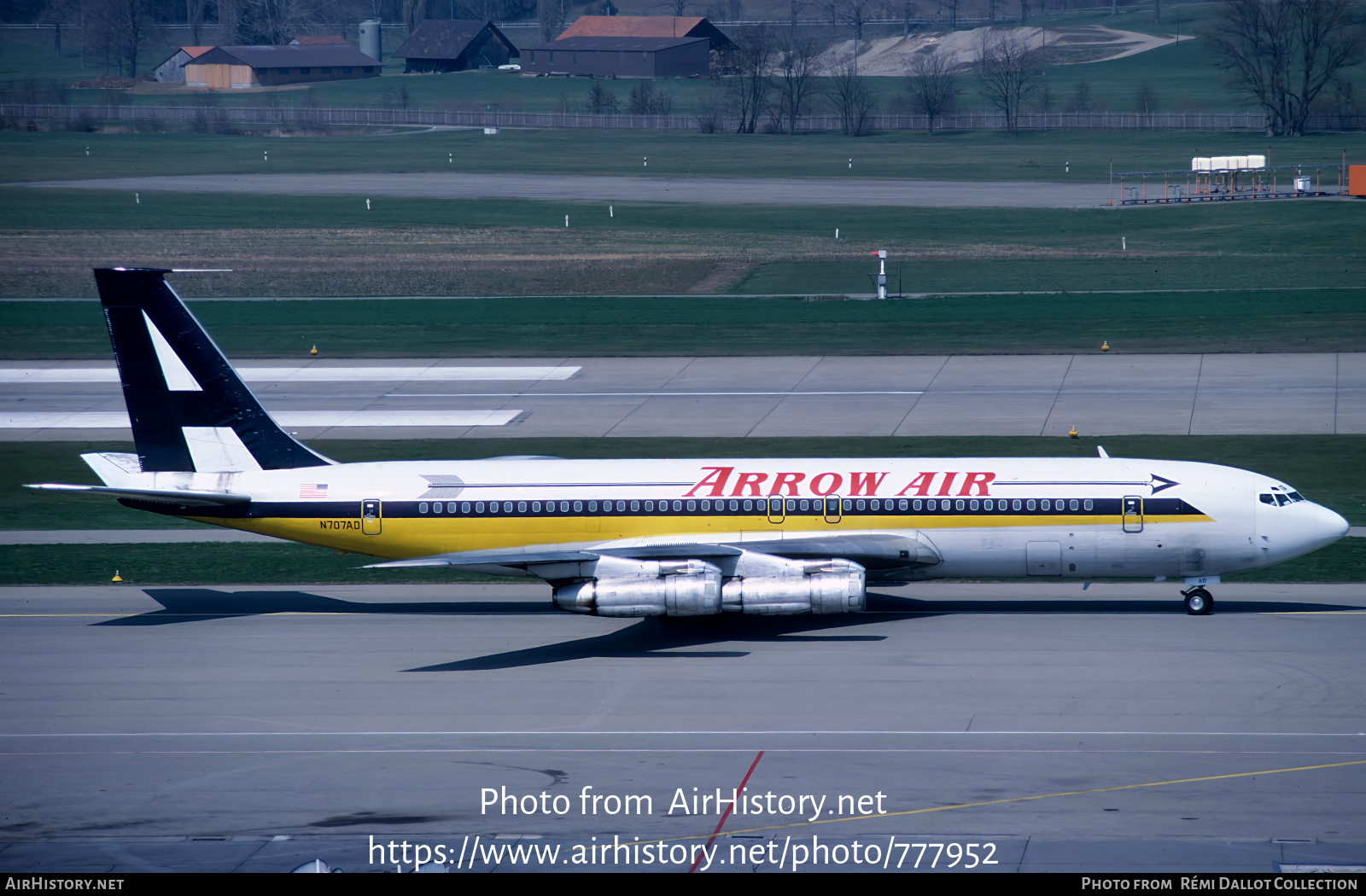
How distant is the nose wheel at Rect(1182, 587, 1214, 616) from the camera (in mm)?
33906

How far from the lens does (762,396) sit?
193ft

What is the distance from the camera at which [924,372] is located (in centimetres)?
6244

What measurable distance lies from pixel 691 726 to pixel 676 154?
135m

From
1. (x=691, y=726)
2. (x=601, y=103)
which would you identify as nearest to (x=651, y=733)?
(x=691, y=726)

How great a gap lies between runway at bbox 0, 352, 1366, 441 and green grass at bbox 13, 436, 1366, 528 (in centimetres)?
133

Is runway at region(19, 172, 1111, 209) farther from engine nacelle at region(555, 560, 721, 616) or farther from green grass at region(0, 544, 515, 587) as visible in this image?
engine nacelle at region(555, 560, 721, 616)

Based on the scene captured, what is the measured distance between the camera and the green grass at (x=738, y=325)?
67938 mm

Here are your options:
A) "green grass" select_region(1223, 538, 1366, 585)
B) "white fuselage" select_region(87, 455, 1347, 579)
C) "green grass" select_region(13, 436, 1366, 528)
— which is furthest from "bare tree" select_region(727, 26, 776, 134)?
"white fuselage" select_region(87, 455, 1347, 579)

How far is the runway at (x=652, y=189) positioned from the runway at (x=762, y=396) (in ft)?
173

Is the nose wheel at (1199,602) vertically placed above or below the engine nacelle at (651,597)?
below

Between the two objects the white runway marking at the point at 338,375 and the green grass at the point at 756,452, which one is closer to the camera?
the green grass at the point at 756,452

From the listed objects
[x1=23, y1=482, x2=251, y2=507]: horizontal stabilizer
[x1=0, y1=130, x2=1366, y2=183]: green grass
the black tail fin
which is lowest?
[x1=23, y1=482, x2=251, y2=507]: horizontal stabilizer

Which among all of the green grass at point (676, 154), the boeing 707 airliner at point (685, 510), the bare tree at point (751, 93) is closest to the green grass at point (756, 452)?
the boeing 707 airliner at point (685, 510)

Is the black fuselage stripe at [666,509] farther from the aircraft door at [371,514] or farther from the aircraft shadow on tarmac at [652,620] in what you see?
the aircraft shadow on tarmac at [652,620]
